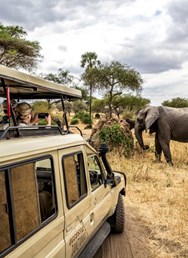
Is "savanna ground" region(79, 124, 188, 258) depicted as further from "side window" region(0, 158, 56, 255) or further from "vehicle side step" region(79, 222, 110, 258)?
"side window" region(0, 158, 56, 255)

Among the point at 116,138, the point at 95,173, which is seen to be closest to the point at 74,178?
the point at 95,173

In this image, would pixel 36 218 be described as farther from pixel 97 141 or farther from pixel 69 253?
pixel 97 141

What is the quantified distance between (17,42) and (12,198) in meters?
25.3

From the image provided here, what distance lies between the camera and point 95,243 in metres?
4.12

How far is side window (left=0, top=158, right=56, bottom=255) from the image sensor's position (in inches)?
94.5

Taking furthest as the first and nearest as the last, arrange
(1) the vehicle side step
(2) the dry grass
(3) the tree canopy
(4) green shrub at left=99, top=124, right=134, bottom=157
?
(3) the tree canopy < (4) green shrub at left=99, top=124, right=134, bottom=157 < (2) the dry grass < (1) the vehicle side step

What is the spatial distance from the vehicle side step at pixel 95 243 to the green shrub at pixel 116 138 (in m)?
8.15

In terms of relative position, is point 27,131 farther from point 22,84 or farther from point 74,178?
point 74,178

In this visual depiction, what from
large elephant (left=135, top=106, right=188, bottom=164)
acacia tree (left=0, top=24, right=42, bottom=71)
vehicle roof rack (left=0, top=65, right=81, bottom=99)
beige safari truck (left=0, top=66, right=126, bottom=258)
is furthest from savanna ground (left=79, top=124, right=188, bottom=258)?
acacia tree (left=0, top=24, right=42, bottom=71)

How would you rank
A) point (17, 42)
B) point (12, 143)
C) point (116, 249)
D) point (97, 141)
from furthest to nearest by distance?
point (17, 42)
point (97, 141)
point (116, 249)
point (12, 143)

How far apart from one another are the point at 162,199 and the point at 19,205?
5.33 meters

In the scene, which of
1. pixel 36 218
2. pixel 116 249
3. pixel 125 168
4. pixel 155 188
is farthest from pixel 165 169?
pixel 36 218

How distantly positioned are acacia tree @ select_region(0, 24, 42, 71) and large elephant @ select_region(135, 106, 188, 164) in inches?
611

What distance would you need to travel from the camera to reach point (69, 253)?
10.6ft
